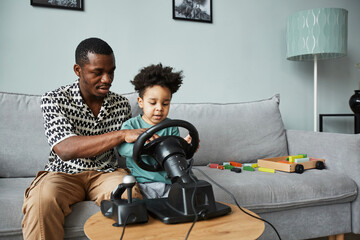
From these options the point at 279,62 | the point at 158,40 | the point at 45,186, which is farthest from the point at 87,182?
the point at 279,62

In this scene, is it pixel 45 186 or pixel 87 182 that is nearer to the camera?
pixel 45 186

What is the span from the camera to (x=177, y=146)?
926 mm

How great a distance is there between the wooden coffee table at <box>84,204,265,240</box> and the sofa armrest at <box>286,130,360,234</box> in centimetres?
114

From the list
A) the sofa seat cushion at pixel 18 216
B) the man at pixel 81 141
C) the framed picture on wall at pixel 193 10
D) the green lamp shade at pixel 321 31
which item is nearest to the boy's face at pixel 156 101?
the man at pixel 81 141

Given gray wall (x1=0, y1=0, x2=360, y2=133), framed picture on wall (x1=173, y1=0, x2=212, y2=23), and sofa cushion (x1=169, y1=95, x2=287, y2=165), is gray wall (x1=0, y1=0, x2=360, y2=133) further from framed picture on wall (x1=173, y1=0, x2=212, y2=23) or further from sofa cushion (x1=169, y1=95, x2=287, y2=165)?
sofa cushion (x1=169, y1=95, x2=287, y2=165)

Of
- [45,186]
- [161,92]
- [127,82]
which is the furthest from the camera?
[127,82]

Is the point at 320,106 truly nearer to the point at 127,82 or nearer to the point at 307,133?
the point at 307,133

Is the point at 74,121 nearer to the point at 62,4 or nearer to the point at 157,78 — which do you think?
the point at 157,78

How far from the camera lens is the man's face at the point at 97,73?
4.31 feet

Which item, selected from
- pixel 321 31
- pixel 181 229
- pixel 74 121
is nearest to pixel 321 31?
pixel 321 31

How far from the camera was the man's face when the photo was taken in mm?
1312

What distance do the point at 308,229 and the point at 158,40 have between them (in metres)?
1.59

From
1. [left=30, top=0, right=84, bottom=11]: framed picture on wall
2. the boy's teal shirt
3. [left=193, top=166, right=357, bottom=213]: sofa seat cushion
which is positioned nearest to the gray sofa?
[left=193, top=166, right=357, bottom=213]: sofa seat cushion

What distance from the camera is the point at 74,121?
4.43ft
